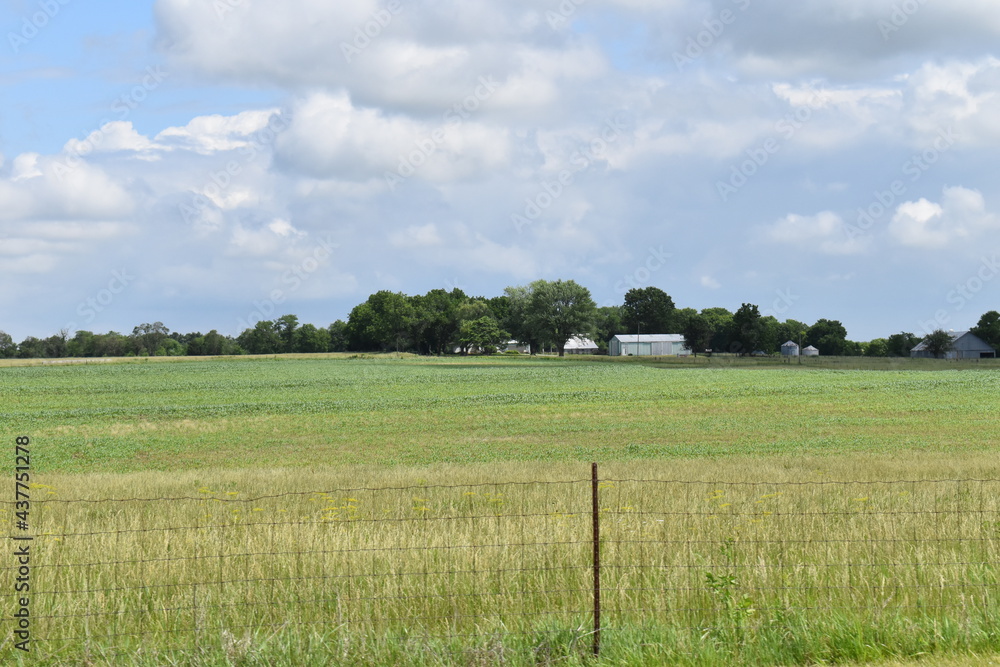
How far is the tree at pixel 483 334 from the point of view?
15838 cm

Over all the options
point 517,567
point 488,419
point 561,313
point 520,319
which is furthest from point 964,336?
point 517,567

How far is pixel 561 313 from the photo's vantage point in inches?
5768

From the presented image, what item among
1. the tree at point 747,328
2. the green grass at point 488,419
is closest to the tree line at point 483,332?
the tree at point 747,328

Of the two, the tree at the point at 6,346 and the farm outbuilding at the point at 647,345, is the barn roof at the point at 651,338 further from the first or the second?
the tree at the point at 6,346

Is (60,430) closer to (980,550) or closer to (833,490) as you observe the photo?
(833,490)

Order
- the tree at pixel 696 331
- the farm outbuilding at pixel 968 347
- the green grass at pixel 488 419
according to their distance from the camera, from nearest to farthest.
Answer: the green grass at pixel 488 419 → the tree at pixel 696 331 → the farm outbuilding at pixel 968 347

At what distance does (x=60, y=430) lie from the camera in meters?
35.5

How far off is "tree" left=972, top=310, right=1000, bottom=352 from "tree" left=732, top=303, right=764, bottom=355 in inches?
1823

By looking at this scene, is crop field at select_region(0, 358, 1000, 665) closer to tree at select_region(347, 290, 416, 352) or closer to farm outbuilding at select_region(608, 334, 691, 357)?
tree at select_region(347, 290, 416, 352)

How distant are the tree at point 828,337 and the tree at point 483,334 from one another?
73.7m

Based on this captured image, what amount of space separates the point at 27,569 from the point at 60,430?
29.9 m

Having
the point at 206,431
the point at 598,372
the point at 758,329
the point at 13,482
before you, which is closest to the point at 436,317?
the point at 758,329

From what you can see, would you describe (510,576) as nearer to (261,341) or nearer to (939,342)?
(939,342)

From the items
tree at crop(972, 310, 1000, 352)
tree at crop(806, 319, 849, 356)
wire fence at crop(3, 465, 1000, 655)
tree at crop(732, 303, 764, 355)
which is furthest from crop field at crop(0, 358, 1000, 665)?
tree at crop(806, 319, 849, 356)
